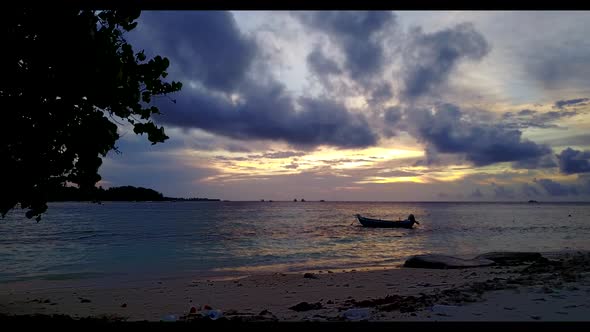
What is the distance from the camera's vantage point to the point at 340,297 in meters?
9.77

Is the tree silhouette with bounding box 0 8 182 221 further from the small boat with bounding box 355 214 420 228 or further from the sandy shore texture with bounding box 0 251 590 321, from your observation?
the small boat with bounding box 355 214 420 228

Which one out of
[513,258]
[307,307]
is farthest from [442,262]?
[307,307]

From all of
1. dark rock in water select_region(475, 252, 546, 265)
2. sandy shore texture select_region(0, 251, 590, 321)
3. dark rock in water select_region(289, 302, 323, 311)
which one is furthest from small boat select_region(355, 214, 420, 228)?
dark rock in water select_region(289, 302, 323, 311)

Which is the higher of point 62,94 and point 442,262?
point 62,94

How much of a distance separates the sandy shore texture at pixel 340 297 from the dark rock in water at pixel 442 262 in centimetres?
44

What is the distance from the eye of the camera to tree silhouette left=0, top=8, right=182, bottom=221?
10.8 ft

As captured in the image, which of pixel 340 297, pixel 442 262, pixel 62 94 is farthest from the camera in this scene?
pixel 442 262

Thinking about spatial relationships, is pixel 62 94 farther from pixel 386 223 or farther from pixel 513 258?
pixel 386 223

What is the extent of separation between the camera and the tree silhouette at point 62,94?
331 cm

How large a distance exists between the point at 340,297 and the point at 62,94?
7.85 meters

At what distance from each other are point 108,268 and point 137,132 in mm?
16787

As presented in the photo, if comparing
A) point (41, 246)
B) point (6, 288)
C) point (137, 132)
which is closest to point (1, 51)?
point (137, 132)

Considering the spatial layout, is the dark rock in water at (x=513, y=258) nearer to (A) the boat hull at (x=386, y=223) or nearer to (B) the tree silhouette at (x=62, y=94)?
(B) the tree silhouette at (x=62, y=94)
